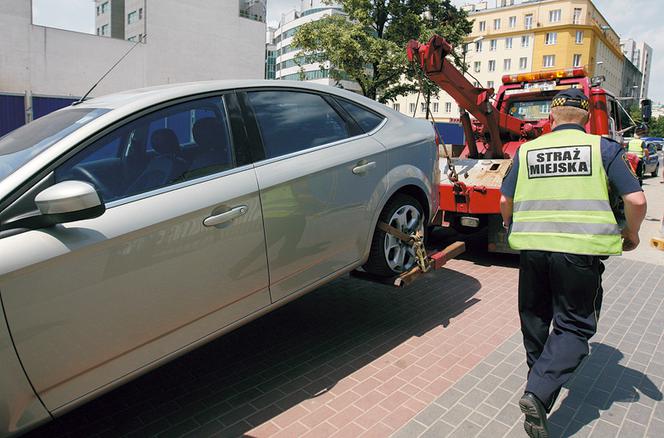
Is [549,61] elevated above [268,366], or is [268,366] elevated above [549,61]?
[549,61]

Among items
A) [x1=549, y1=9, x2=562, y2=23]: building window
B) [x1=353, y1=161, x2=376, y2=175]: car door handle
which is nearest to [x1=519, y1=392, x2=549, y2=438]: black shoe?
[x1=353, y1=161, x2=376, y2=175]: car door handle

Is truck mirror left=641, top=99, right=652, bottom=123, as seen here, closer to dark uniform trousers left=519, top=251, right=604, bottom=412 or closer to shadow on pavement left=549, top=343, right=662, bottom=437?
shadow on pavement left=549, top=343, right=662, bottom=437

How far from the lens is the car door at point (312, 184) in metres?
2.93

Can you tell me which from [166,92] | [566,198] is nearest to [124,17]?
[166,92]

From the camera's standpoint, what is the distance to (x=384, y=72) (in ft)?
79.6

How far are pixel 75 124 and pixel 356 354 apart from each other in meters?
2.40

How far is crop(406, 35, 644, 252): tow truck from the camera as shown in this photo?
6320 mm

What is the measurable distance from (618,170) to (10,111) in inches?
727

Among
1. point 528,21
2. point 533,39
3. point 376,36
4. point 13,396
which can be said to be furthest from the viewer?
point 528,21

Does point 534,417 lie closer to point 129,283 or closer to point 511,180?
point 511,180

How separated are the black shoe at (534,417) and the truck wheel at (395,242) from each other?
143cm

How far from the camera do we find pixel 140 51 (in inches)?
1225

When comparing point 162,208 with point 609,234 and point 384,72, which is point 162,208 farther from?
point 384,72

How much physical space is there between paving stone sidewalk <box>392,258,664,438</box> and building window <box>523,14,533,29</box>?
7017 centimetres
